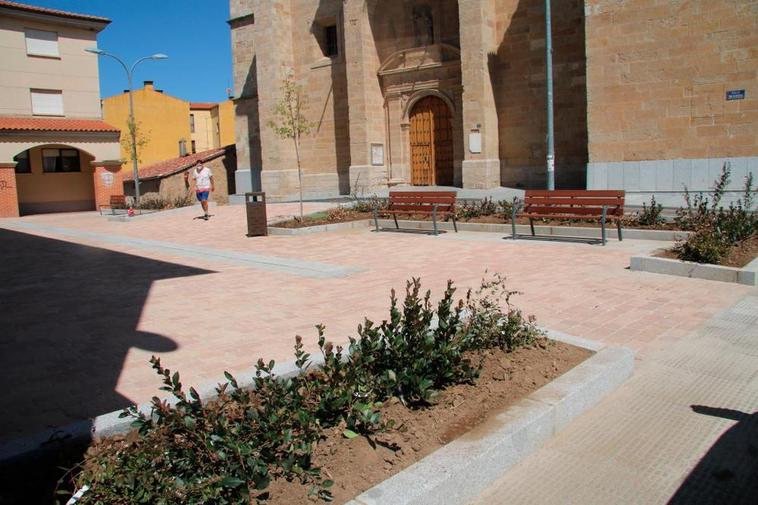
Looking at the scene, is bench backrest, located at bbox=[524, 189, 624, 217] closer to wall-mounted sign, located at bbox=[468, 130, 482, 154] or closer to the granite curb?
the granite curb

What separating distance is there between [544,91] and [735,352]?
56.8 ft

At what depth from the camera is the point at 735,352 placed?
4918 millimetres

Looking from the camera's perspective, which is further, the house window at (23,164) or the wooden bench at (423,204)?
the house window at (23,164)

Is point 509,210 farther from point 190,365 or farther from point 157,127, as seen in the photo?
point 157,127

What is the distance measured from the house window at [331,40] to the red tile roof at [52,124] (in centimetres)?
1135

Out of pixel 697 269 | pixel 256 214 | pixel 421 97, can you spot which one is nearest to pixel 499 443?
pixel 697 269

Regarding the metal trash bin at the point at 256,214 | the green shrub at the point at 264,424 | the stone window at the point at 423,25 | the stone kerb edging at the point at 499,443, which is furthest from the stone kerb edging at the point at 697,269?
the stone window at the point at 423,25

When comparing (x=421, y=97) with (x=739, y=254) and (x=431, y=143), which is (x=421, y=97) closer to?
(x=431, y=143)

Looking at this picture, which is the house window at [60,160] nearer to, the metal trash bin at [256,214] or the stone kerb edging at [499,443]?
the metal trash bin at [256,214]

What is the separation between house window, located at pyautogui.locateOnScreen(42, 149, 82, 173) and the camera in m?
30.8

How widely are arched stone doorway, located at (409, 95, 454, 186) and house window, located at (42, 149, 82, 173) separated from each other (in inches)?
702

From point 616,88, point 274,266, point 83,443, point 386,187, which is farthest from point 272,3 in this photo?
point 83,443

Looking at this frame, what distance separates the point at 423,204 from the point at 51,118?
23450 mm

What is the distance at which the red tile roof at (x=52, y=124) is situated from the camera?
89.8 ft
